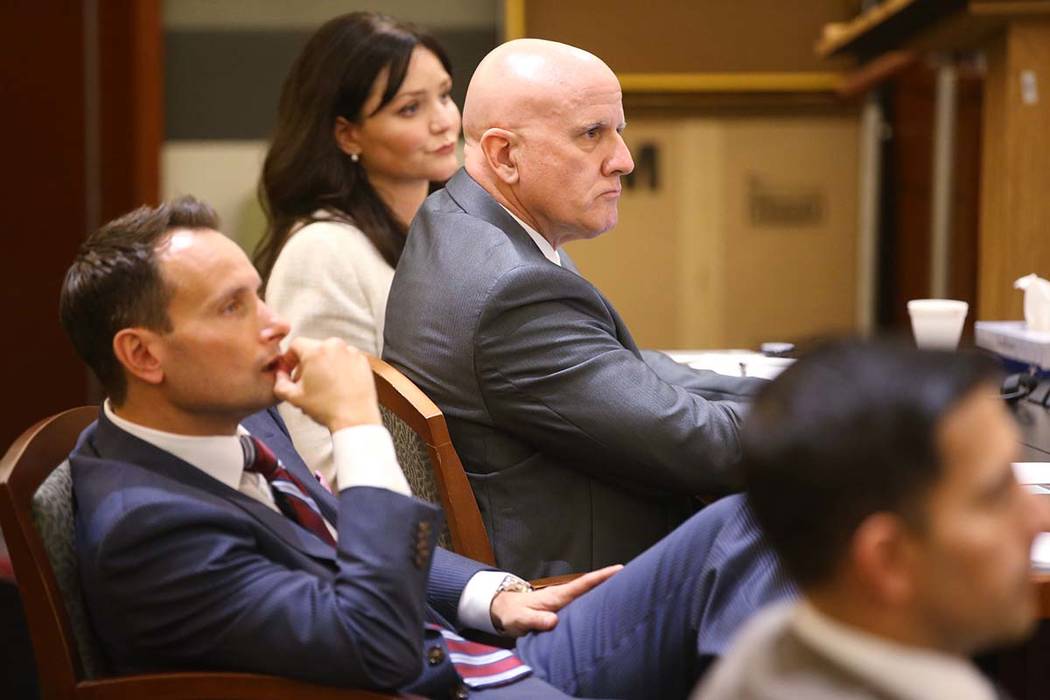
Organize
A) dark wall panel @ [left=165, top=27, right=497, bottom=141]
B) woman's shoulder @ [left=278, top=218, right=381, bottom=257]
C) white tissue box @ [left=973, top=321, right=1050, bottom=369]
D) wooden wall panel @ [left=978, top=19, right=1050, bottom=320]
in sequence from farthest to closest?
1. dark wall panel @ [left=165, top=27, right=497, bottom=141]
2. wooden wall panel @ [left=978, top=19, right=1050, bottom=320]
3. woman's shoulder @ [left=278, top=218, right=381, bottom=257]
4. white tissue box @ [left=973, top=321, right=1050, bottom=369]

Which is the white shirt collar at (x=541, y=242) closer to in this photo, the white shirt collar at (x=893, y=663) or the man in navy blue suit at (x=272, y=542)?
the man in navy blue suit at (x=272, y=542)

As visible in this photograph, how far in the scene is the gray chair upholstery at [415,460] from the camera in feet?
5.61

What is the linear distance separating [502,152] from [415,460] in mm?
521

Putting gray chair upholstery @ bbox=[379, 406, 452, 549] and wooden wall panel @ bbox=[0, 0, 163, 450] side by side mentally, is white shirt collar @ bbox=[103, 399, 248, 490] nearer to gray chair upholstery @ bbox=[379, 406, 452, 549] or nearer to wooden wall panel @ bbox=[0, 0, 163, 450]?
gray chair upholstery @ bbox=[379, 406, 452, 549]

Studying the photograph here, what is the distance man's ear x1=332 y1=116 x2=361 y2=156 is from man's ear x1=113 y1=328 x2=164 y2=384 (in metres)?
1.38

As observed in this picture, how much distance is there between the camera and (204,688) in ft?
3.98

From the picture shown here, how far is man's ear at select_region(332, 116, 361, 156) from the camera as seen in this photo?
266cm

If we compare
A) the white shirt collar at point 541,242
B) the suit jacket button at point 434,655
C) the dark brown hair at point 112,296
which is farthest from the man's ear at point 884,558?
the white shirt collar at point 541,242

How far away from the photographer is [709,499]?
1.82 metres

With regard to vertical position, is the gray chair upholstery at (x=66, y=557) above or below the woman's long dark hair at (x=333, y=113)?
below

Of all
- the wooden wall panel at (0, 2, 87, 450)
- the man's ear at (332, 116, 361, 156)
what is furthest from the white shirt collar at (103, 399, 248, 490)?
the wooden wall panel at (0, 2, 87, 450)

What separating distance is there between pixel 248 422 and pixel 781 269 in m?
3.94

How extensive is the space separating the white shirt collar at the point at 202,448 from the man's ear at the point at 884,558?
2.48 feet

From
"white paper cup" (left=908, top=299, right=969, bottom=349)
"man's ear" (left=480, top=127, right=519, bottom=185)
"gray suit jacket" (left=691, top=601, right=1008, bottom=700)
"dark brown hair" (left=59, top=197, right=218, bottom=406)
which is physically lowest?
"gray suit jacket" (left=691, top=601, right=1008, bottom=700)
